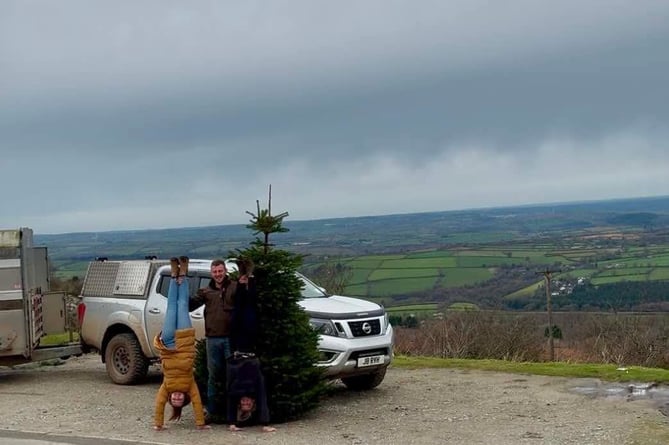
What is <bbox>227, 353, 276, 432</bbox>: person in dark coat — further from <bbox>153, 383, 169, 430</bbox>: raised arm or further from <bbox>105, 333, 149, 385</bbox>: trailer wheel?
<bbox>105, 333, 149, 385</bbox>: trailer wheel

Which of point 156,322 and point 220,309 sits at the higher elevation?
point 220,309

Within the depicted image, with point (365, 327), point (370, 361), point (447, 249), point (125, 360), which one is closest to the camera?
point (370, 361)

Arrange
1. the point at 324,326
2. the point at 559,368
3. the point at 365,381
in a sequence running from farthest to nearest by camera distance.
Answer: the point at 559,368, the point at 365,381, the point at 324,326

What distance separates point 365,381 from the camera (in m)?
11.7

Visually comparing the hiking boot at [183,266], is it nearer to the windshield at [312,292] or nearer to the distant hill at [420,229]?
the windshield at [312,292]

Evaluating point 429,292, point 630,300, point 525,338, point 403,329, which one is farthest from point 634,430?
point 429,292

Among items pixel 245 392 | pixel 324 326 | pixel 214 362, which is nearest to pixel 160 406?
pixel 214 362

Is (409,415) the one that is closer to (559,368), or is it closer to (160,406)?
(160,406)

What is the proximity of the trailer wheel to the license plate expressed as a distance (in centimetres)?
368

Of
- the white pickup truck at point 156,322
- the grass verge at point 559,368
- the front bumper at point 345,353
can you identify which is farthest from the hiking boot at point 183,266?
the grass verge at point 559,368

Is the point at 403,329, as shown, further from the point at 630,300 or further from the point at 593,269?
the point at 593,269

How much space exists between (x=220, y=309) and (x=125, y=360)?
13.3 feet

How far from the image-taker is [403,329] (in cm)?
1841

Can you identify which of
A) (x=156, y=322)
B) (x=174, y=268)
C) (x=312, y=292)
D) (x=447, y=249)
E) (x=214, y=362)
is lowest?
(x=447, y=249)
